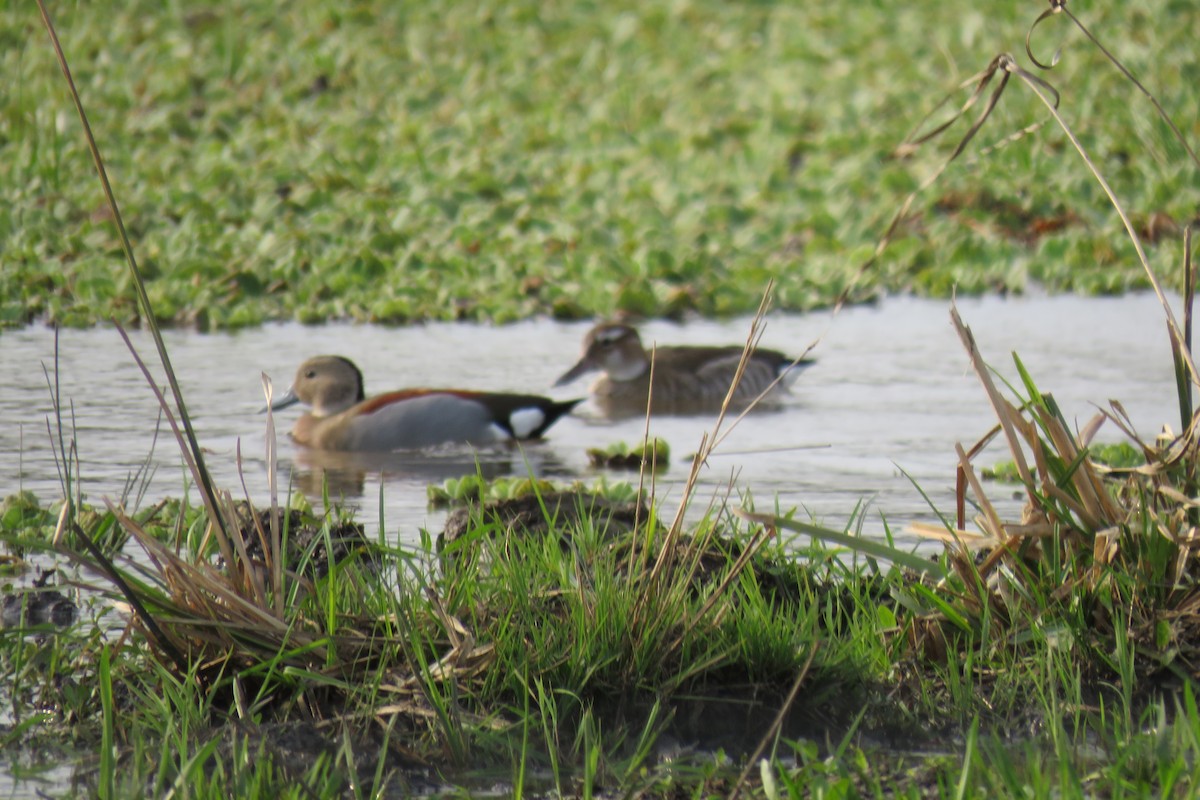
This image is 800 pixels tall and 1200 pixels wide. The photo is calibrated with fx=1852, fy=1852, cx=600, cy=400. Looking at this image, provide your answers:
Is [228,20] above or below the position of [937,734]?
above

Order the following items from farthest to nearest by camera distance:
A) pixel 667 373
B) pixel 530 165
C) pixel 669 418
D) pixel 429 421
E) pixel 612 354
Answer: pixel 530 165 → pixel 612 354 → pixel 667 373 → pixel 669 418 → pixel 429 421

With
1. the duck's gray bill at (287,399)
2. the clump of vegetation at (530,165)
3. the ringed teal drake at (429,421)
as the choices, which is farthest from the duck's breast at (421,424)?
the clump of vegetation at (530,165)

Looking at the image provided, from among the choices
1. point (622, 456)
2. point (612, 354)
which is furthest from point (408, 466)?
point (612, 354)

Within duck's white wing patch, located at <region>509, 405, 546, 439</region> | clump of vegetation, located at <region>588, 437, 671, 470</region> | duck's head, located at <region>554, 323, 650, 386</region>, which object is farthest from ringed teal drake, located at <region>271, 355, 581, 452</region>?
duck's head, located at <region>554, 323, 650, 386</region>

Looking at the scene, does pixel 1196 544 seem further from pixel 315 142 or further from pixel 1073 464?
pixel 315 142

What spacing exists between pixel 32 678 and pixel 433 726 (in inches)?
36.4

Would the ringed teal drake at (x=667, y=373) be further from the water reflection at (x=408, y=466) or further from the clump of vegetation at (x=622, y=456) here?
the clump of vegetation at (x=622, y=456)

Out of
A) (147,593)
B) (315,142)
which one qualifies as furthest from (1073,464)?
(315,142)

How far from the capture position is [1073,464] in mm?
3842

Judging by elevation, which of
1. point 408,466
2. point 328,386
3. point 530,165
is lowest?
point 408,466

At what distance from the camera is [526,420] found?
7.61m

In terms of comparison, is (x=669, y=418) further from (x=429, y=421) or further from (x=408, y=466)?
(x=408, y=466)

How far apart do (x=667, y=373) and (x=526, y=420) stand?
4.21 ft

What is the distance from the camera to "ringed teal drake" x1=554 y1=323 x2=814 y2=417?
8.70 meters
